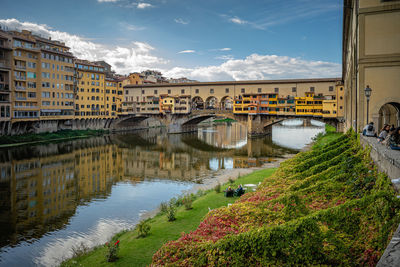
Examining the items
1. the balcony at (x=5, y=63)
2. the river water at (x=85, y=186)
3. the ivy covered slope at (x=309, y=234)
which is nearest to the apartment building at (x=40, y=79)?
the balcony at (x=5, y=63)

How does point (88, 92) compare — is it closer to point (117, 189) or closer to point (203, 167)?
point (203, 167)

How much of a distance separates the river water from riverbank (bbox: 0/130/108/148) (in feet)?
9.43

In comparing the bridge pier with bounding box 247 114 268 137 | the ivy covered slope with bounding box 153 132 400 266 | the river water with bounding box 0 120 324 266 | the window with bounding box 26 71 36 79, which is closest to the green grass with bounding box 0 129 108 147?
the river water with bounding box 0 120 324 266

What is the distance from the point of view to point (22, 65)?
48.4 meters

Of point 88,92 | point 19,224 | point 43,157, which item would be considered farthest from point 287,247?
point 88,92

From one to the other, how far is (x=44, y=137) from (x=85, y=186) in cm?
3057

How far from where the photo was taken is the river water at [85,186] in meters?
14.8

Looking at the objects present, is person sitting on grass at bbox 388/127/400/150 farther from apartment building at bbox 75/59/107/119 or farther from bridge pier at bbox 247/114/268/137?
apartment building at bbox 75/59/107/119

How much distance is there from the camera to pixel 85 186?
24766mm

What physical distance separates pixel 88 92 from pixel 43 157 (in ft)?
100

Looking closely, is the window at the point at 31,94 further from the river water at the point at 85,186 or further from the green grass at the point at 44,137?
the river water at the point at 85,186

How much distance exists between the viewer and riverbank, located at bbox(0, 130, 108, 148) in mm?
43656

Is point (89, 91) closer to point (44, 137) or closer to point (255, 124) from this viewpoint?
point (44, 137)

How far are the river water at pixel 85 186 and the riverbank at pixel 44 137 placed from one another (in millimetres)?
2873
